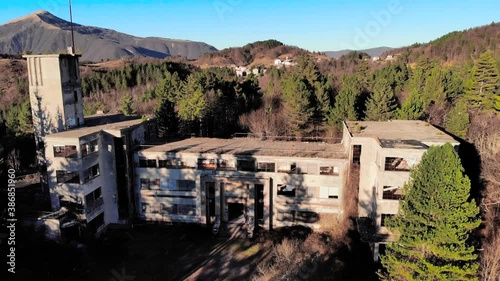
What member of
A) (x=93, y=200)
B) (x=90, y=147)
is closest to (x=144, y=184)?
(x=93, y=200)

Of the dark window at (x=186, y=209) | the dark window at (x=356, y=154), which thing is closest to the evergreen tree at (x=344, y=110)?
the dark window at (x=356, y=154)

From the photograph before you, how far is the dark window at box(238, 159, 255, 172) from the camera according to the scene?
33.8 metres

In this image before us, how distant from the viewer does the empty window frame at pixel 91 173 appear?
100 feet

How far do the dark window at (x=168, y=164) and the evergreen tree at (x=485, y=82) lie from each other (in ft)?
158

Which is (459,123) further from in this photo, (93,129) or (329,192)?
(93,129)

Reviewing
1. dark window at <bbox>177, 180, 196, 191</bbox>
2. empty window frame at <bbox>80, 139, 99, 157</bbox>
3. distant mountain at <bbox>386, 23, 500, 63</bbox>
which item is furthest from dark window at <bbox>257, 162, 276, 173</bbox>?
distant mountain at <bbox>386, 23, 500, 63</bbox>

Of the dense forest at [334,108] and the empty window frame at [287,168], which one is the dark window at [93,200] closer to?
the empty window frame at [287,168]

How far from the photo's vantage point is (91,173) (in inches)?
1245

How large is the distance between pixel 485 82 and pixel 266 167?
143 ft

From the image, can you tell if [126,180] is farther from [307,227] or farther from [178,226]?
[307,227]

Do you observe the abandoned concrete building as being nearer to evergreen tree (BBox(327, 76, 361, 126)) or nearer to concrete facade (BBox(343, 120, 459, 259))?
concrete facade (BBox(343, 120, 459, 259))

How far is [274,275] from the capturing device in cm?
2516

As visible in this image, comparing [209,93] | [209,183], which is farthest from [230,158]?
[209,93]

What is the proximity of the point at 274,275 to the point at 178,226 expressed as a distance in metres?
13.5
